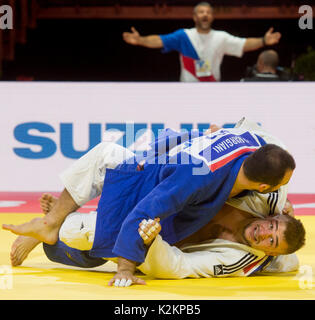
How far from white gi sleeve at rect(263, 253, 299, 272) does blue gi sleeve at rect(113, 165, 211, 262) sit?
74 cm

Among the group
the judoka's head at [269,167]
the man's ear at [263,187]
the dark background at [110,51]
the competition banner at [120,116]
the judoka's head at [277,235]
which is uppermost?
the dark background at [110,51]

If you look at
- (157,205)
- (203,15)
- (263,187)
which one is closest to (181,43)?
(203,15)

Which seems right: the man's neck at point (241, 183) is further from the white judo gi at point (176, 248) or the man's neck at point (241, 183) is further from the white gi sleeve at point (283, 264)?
the white gi sleeve at point (283, 264)

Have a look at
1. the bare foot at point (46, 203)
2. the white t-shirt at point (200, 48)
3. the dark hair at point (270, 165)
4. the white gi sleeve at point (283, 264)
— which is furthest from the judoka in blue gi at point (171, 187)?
the white t-shirt at point (200, 48)

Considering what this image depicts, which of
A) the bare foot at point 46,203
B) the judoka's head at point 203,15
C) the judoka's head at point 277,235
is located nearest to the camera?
the judoka's head at point 277,235

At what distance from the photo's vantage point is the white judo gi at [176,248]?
3154 millimetres

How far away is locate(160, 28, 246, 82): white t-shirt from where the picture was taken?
704cm

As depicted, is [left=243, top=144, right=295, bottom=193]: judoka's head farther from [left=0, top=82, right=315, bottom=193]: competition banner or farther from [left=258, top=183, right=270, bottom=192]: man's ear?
[left=0, top=82, right=315, bottom=193]: competition banner

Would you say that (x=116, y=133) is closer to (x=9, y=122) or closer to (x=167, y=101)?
(x=167, y=101)

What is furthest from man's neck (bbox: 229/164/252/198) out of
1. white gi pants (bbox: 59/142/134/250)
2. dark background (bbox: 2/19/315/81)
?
dark background (bbox: 2/19/315/81)

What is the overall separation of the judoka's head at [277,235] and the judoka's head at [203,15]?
4171mm

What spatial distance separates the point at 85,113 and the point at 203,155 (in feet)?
10.3

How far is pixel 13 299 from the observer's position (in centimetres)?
264

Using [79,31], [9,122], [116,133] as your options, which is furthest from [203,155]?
[79,31]
